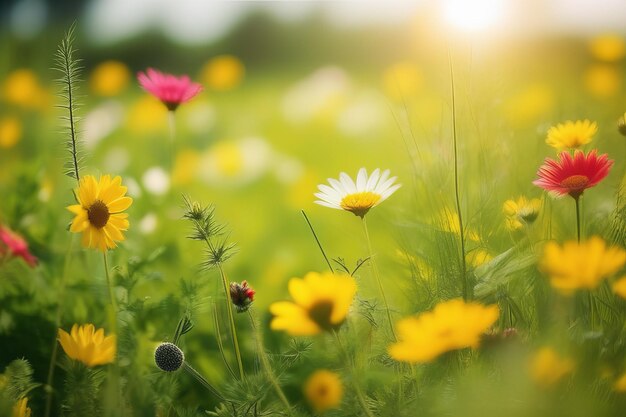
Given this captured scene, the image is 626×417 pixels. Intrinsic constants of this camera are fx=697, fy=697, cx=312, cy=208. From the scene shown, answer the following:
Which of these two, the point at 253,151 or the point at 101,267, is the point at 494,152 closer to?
the point at 101,267

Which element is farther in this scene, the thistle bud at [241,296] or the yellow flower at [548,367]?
the thistle bud at [241,296]

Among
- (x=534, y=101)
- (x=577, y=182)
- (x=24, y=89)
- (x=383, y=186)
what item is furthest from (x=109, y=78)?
(x=577, y=182)

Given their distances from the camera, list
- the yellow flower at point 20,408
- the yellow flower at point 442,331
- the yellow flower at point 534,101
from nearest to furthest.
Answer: the yellow flower at point 442,331
the yellow flower at point 20,408
the yellow flower at point 534,101

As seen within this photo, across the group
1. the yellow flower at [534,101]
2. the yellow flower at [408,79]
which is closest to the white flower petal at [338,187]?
the yellow flower at [534,101]

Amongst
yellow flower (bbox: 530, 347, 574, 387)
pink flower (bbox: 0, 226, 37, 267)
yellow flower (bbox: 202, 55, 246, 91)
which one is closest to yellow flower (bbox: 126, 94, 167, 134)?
yellow flower (bbox: 202, 55, 246, 91)

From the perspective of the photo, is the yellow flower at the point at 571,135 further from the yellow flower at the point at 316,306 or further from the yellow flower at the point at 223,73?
the yellow flower at the point at 223,73

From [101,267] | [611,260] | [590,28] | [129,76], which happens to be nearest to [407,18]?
[590,28]
